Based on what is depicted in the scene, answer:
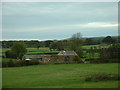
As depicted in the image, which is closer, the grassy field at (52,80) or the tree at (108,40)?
the grassy field at (52,80)

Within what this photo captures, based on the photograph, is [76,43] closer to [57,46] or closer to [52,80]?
[57,46]

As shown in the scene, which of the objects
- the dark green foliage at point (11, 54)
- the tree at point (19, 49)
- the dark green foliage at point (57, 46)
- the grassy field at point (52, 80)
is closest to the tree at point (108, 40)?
the dark green foliage at point (57, 46)

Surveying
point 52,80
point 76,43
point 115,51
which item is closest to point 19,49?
point 76,43

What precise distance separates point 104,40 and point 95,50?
9877mm

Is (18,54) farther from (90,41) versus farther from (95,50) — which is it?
(90,41)

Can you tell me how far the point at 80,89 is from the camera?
33.2 ft

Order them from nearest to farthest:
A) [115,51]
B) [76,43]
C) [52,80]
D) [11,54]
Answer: [52,80]
[115,51]
[11,54]
[76,43]

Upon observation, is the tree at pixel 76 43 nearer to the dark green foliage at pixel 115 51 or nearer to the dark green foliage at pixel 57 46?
the dark green foliage at pixel 57 46

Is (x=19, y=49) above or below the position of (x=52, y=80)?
above

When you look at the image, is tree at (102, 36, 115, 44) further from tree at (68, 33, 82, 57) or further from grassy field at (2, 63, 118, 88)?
grassy field at (2, 63, 118, 88)

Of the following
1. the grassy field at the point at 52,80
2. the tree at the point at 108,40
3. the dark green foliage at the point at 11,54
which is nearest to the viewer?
the grassy field at the point at 52,80

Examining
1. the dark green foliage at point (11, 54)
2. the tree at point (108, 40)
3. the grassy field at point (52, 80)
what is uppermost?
the tree at point (108, 40)

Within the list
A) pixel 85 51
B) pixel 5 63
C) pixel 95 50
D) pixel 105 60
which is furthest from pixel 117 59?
pixel 5 63

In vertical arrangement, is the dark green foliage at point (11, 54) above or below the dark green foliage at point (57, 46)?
below
